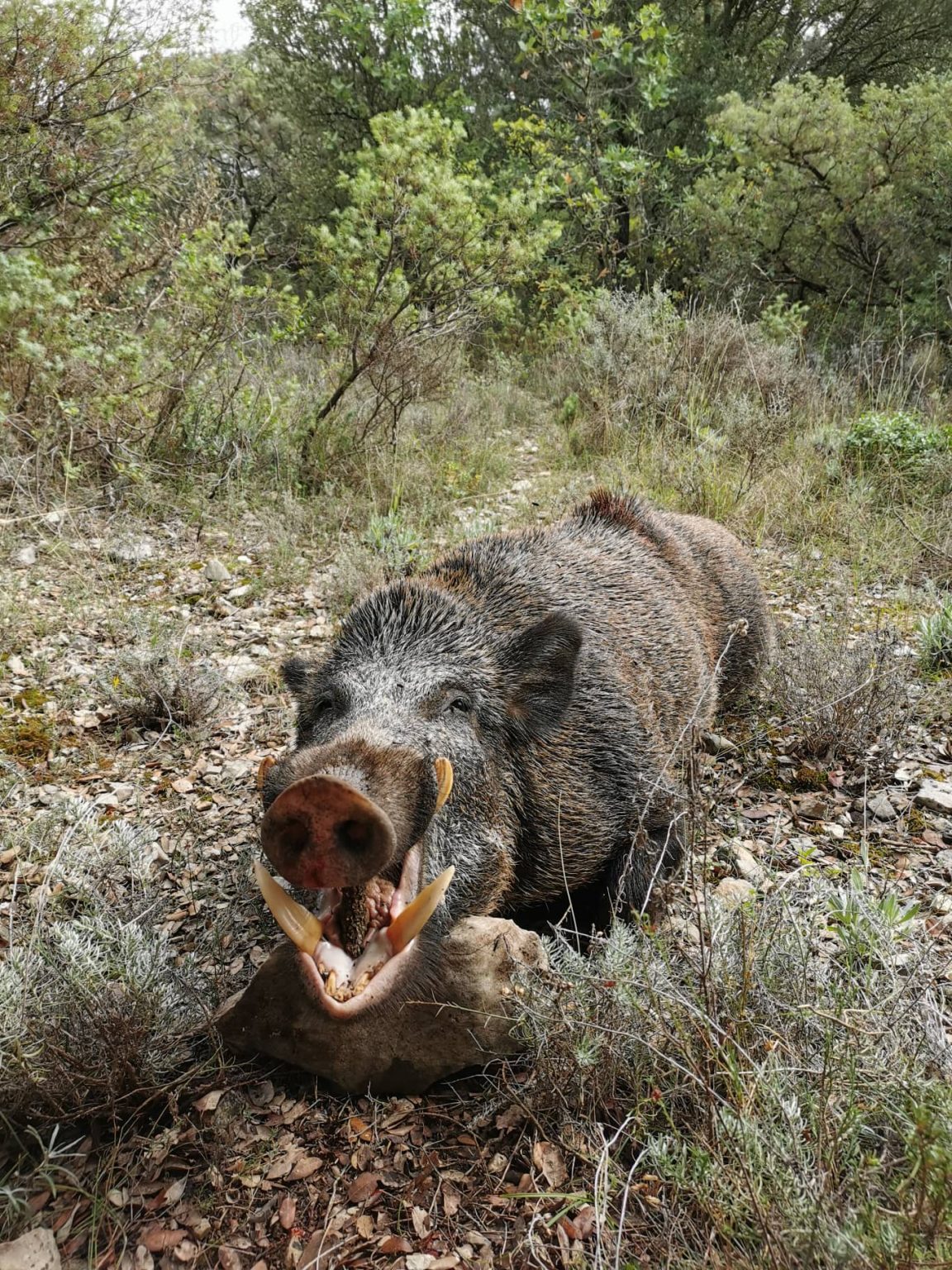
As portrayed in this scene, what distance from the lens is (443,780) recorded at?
197 cm

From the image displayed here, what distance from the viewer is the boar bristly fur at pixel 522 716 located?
2.10 meters

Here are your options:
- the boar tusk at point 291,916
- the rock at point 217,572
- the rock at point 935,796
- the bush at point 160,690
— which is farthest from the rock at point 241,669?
the rock at point 935,796

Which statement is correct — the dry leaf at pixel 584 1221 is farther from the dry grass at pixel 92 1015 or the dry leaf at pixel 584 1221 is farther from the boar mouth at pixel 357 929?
the dry grass at pixel 92 1015

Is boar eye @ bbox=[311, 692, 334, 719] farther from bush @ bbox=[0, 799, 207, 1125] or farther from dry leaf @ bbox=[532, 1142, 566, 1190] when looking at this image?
dry leaf @ bbox=[532, 1142, 566, 1190]

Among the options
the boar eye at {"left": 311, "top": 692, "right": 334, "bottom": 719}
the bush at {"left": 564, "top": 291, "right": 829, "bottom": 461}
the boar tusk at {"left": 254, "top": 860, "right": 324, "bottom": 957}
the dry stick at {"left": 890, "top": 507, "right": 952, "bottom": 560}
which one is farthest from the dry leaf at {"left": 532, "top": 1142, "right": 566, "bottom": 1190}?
the bush at {"left": 564, "top": 291, "right": 829, "bottom": 461}

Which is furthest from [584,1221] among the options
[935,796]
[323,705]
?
[935,796]

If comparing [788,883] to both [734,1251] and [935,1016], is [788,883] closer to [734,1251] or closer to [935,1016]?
[935,1016]

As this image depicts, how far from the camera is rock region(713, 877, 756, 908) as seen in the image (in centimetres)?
238

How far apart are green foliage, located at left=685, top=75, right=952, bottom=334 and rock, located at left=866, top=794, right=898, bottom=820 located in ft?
21.5

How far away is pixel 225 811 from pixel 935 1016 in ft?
8.19

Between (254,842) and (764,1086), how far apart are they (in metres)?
1.99

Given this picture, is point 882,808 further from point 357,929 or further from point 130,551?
point 130,551

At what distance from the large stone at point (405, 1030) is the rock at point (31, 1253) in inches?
22.4

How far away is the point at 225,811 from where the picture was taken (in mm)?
3111
